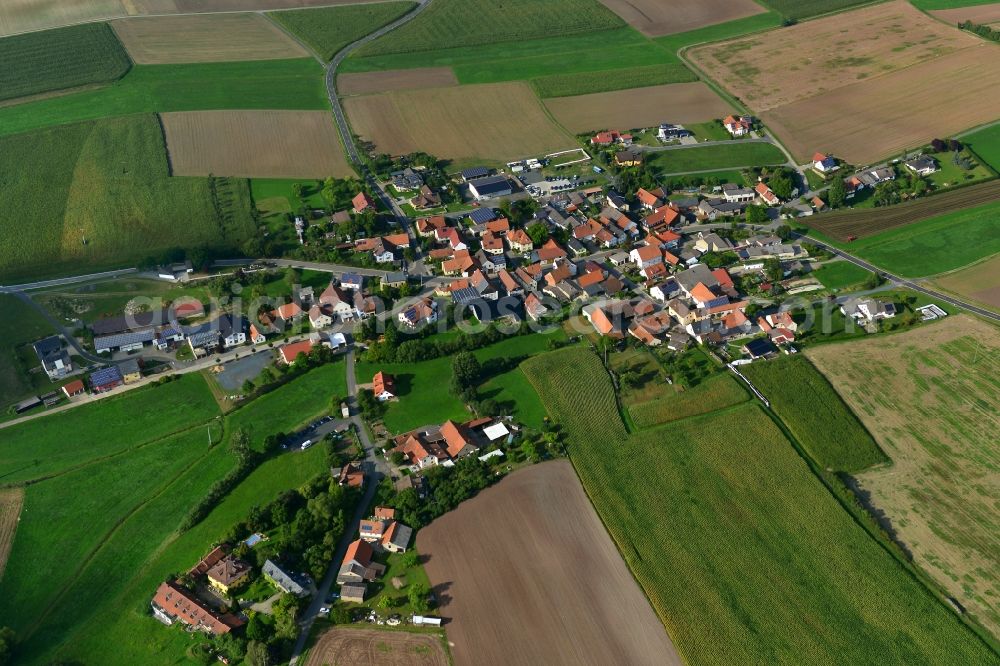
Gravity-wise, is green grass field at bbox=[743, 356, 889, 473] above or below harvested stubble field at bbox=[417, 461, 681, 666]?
above

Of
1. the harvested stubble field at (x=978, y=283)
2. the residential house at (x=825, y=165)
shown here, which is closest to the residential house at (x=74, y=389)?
the harvested stubble field at (x=978, y=283)

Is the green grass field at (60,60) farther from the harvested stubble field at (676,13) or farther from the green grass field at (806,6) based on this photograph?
the green grass field at (806,6)

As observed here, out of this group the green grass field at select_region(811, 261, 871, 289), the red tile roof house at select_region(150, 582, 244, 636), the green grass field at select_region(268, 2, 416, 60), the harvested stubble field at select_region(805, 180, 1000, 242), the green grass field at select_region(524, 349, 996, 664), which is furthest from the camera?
the green grass field at select_region(268, 2, 416, 60)

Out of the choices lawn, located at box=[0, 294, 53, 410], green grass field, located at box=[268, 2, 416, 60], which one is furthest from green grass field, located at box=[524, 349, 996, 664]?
green grass field, located at box=[268, 2, 416, 60]

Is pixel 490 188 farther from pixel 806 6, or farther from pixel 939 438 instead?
pixel 806 6

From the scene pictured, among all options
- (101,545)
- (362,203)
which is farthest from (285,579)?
(362,203)

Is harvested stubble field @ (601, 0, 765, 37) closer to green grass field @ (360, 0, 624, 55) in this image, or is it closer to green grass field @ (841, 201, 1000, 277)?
green grass field @ (360, 0, 624, 55)

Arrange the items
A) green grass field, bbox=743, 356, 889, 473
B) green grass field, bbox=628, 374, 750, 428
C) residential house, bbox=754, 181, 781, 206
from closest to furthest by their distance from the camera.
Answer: green grass field, bbox=743, 356, 889, 473 → green grass field, bbox=628, 374, 750, 428 → residential house, bbox=754, 181, 781, 206
